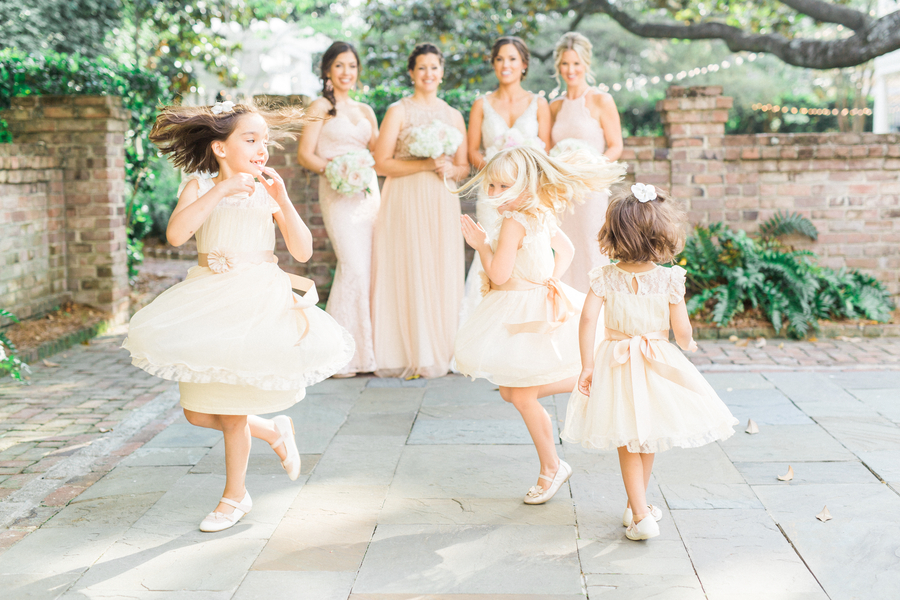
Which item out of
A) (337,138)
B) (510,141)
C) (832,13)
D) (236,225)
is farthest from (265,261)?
(832,13)

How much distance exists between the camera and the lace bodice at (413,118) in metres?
5.81

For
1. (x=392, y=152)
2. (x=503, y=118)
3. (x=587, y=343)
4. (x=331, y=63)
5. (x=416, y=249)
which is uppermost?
(x=331, y=63)

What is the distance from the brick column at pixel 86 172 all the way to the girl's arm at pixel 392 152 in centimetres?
315

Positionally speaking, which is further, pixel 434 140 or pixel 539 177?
pixel 434 140

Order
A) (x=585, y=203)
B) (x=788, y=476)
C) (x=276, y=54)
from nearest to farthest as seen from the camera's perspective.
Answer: (x=788, y=476)
(x=585, y=203)
(x=276, y=54)

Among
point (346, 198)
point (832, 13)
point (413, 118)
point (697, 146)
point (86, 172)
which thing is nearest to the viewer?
point (413, 118)

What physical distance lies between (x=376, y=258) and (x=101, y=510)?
116 inches

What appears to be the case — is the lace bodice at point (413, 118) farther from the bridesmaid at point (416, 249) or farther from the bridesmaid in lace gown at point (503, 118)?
the bridesmaid in lace gown at point (503, 118)

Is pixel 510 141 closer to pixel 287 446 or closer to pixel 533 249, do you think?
pixel 533 249

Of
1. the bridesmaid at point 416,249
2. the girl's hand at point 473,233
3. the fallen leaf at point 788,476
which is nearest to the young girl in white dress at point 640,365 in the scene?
the girl's hand at point 473,233

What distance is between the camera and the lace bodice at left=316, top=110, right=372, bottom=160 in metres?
5.84

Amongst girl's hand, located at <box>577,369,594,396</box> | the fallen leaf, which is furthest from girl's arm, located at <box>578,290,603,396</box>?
the fallen leaf

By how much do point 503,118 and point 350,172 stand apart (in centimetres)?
119

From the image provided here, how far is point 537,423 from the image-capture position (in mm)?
3494
